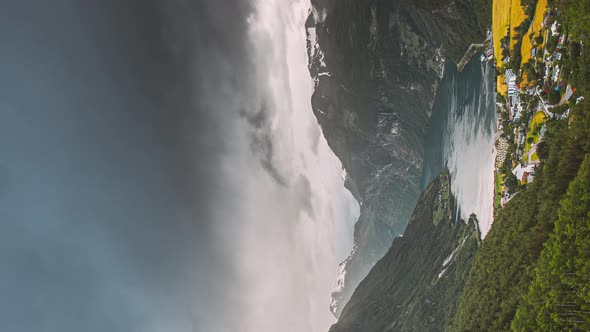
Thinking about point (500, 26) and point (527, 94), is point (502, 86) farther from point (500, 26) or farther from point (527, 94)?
point (500, 26)

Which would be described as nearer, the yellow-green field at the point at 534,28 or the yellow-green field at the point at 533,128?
the yellow-green field at the point at 533,128

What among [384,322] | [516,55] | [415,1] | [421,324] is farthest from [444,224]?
[415,1]

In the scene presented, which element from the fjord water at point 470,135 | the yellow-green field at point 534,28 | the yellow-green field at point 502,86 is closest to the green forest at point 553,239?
the yellow-green field at point 534,28

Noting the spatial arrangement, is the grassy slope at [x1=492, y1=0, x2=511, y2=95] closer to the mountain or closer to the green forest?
the green forest

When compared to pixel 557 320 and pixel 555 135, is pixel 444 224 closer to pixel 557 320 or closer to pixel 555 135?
pixel 555 135

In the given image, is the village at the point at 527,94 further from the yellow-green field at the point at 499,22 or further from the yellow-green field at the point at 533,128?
the yellow-green field at the point at 499,22
